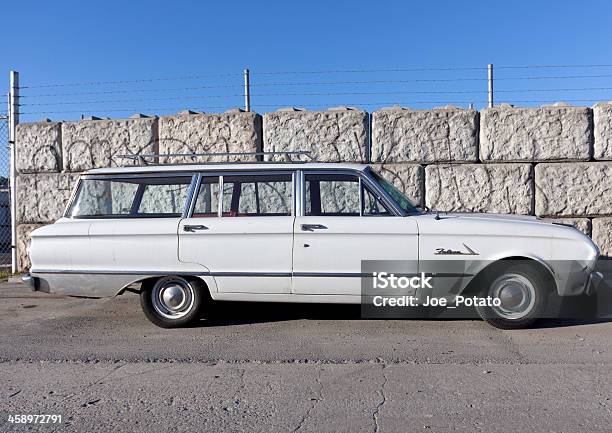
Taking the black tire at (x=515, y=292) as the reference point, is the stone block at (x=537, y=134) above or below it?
above

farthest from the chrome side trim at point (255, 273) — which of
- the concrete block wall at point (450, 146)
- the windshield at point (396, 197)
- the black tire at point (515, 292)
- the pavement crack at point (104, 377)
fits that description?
the concrete block wall at point (450, 146)

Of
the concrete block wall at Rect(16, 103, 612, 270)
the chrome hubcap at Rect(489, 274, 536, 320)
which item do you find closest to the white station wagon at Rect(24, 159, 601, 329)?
the chrome hubcap at Rect(489, 274, 536, 320)

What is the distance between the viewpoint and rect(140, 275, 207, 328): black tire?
18.0ft

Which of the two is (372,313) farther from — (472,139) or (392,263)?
(472,139)

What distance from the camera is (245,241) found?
5320mm

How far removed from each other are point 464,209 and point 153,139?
4897 mm

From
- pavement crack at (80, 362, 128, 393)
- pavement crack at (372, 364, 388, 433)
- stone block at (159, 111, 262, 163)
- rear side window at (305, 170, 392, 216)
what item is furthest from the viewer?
stone block at (159, 111, 262, 163)

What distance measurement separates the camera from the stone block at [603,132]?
8195 millimetres

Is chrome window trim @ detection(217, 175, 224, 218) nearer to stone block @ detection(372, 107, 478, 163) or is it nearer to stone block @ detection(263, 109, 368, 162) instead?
stone block @ detection(263, 109, 368, 162)

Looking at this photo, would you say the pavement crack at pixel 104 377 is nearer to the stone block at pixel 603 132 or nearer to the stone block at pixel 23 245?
the stone block at pixel 23 245

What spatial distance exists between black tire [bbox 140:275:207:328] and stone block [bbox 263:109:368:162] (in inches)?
135

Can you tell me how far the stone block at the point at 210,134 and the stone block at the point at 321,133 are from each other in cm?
23

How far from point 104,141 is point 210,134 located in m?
1.72

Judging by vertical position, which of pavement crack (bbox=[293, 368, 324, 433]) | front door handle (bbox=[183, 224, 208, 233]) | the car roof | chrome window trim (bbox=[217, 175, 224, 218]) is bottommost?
pavement crack (bbox=[293, 368, 324, 433])
